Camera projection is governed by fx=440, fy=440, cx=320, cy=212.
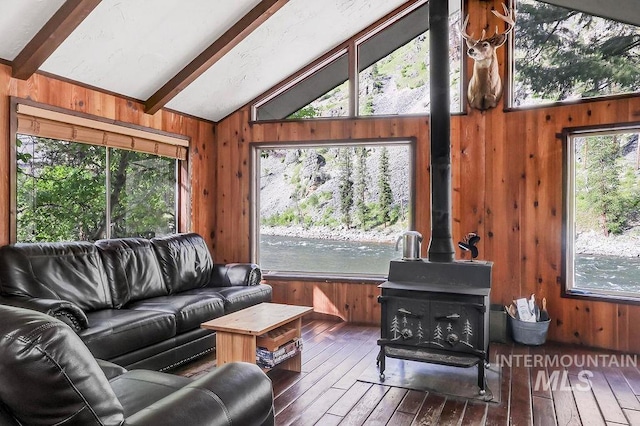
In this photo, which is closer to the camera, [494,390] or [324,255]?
[494,390]

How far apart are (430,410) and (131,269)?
Answer: 265cm

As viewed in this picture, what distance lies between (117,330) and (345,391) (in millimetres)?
1568

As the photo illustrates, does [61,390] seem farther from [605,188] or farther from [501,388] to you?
[605,188]

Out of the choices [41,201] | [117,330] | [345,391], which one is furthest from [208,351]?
[41,201]

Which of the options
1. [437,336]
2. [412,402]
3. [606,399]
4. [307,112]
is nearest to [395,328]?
[437,336]

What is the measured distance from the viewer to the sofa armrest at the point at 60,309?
2.62 metres

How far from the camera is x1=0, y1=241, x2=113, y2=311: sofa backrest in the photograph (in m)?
3.00

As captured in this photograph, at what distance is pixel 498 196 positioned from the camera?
4.35 meters

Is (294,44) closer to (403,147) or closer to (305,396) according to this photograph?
(403,147)

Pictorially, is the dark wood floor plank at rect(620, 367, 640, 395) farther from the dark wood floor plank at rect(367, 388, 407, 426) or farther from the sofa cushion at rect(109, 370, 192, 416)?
the sofa cushion at rect(109, 370, 192, 416)

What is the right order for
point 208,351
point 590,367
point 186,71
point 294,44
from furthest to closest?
point 294,44 → point 186,71 → point 208,351 → point 590,367

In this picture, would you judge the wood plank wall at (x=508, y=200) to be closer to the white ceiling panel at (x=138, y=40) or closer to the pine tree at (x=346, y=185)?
the pine tree at (x=346, y=185)

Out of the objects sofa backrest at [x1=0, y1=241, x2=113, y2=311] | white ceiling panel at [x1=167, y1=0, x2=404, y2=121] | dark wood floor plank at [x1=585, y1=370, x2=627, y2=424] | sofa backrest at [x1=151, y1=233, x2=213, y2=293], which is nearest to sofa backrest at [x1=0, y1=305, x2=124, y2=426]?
sofa backrest at [x1=0, y1=241, x2=113, y2=311]

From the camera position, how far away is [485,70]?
4184mm
